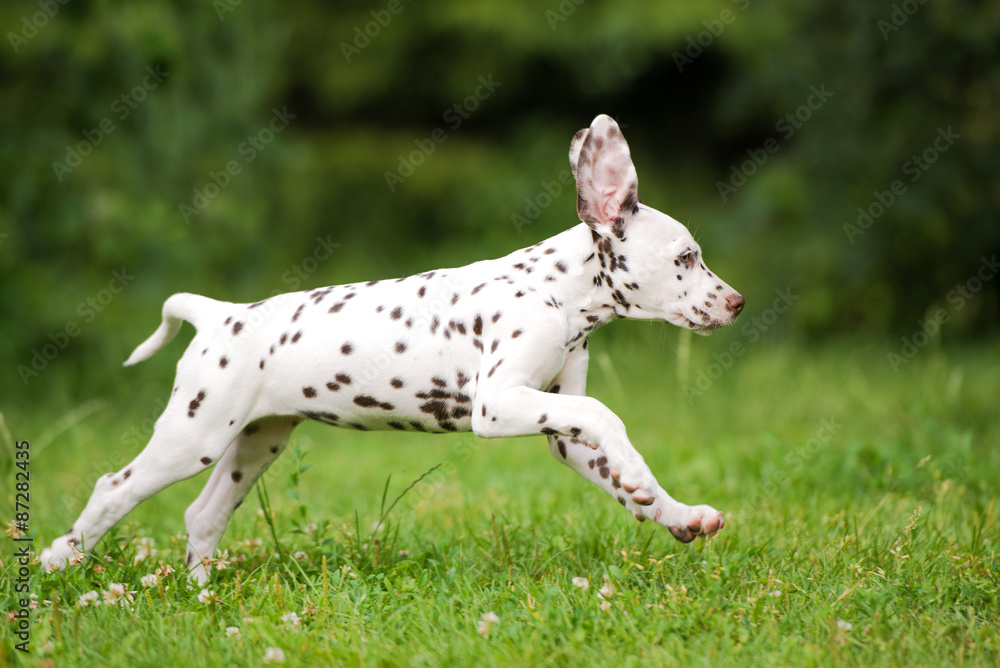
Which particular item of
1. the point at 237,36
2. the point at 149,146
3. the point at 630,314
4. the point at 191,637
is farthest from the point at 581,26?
the point at 191,637

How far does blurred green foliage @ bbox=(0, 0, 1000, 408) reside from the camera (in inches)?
321

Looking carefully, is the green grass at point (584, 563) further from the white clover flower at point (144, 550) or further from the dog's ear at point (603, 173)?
the dog's ear at point (603, 173)

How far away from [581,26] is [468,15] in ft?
5.00

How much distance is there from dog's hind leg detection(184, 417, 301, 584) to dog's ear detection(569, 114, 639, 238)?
1.55 m

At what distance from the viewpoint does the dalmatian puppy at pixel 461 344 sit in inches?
137

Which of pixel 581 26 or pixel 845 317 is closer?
pixel 845 317

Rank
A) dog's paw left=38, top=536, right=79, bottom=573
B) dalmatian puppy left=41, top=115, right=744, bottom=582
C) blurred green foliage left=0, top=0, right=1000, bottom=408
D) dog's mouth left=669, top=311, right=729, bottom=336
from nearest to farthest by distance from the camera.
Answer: dalmatian puppy left=41, top=115, right=744, bottom=582
dog's mouth left=669, top=311, right=729, bottom=336
dog's paw left=38, top=536, right=79, bottom=573
blurred green foliage left=0, top=0, right=1000, bottom=408

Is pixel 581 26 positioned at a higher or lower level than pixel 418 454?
higher

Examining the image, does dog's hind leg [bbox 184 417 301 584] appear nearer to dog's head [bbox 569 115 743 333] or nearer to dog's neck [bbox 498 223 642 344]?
dog's neck [bbox 498 223 642 344]

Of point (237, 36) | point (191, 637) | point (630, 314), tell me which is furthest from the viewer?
point (237, 36)

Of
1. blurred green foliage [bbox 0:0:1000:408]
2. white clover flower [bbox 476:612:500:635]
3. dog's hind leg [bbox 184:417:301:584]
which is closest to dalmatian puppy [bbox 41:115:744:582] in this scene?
dog's hind leg [bbox 184:417:301:584]

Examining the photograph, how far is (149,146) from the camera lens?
884cm

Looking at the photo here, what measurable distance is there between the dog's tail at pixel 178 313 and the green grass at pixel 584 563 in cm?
72

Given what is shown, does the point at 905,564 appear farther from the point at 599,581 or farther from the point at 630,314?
the point at 630,314
